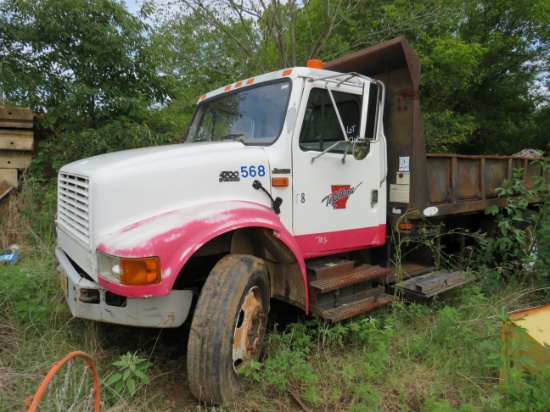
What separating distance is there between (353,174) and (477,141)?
56.1ft

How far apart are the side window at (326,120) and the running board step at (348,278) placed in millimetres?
1065

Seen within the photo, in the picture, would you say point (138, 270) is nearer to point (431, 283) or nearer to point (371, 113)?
point (371, 113)

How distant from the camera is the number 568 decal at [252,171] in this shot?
9.61 ft

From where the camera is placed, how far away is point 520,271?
4.84 meters

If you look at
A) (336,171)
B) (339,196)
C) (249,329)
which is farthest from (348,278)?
(249,329)

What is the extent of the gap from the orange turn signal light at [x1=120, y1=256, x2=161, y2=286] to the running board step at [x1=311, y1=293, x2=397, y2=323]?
55.7 inches

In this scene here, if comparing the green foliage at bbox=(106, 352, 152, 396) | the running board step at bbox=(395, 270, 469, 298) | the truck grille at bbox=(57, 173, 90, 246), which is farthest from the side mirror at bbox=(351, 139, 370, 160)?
the green foliage at bbox=(106, 352, 152, 396)

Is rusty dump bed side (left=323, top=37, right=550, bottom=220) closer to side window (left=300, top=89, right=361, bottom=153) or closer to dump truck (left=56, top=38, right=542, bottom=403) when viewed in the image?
dump truck (left=56, top=38, right=542, bottom=403)

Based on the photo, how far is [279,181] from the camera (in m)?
3.09

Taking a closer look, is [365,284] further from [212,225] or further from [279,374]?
[212,225]

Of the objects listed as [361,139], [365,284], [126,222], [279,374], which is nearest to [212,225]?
[126,222]

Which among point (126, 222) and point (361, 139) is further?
point (361, 139)

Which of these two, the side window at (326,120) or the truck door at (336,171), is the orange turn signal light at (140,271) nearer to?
the truck door at (336,171)

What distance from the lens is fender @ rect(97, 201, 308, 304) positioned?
2.26 m
